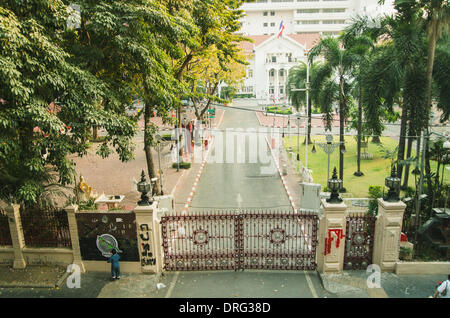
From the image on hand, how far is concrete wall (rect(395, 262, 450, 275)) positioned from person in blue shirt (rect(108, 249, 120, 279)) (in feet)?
25.9

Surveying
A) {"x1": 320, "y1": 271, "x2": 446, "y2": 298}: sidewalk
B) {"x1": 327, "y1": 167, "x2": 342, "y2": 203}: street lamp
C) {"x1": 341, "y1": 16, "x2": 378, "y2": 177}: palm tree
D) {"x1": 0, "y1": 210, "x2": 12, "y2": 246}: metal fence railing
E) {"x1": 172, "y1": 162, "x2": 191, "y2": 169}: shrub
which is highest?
{"x1": 341, "y1": 16, "x2": 378, "y2": 177}: palm tree

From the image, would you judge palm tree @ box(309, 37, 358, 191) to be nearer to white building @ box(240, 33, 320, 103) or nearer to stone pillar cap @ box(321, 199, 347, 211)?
stone pillar cap @ box(321, 199, 347, 211)

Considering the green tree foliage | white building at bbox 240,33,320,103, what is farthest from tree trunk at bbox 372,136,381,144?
white building at bbox 240,33,320,103

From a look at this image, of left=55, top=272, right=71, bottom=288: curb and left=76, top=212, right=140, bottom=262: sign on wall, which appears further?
left=76, top=212, right=140, bottom=262: sign on wall

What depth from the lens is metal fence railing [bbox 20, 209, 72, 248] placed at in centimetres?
1012

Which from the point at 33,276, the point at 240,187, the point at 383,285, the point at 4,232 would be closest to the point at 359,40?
the point at 240,187

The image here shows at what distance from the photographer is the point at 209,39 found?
16656 mm

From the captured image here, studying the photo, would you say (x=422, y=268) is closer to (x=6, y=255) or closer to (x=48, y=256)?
(x=48, y=256)

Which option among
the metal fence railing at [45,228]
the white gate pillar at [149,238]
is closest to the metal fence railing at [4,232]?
the metal fence railing at [45,228]

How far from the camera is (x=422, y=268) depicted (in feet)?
31.8

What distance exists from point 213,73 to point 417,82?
55.8 ft

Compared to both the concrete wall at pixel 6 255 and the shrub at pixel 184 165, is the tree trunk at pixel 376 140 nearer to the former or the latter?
the shrub at pixel 184 165

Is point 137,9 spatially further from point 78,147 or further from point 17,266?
point 17,266

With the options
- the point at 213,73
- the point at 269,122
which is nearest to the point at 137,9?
the point at 213,73
